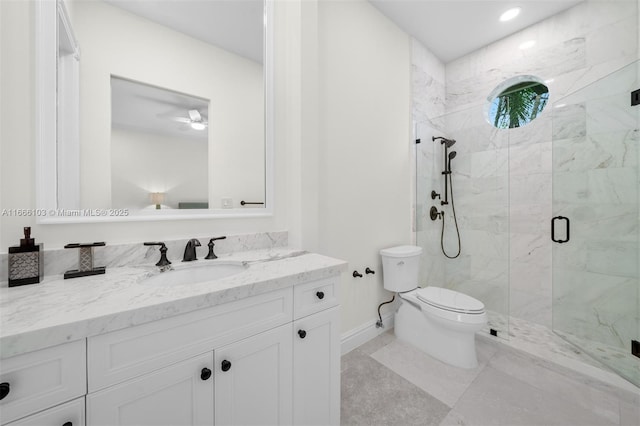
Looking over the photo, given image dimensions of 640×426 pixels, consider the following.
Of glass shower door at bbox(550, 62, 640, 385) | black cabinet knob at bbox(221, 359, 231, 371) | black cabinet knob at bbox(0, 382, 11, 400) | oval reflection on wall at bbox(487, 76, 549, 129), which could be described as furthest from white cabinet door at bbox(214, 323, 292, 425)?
oval reflection on wall at bbox(487, 76, 549, 129)

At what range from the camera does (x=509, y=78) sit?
2416 millimetres

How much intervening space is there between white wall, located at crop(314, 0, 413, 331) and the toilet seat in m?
0.36

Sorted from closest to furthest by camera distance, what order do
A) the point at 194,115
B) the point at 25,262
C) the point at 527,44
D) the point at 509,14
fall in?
1. the point at 25,262
2. the point at 194,115
3. the point at 509,14
4. the point at 527,44

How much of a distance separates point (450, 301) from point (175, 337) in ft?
6.14

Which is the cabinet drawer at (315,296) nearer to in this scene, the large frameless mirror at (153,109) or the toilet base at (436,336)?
the large frameless mirror at (153,109)

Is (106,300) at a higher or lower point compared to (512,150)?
lower

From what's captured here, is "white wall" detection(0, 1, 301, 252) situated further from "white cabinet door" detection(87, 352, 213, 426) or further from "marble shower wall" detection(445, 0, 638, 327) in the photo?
"marble shower wall" detection(445, 0, 638, 327)

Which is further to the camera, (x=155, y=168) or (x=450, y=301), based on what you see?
(x=450, y=301)

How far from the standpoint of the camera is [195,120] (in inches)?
52.0

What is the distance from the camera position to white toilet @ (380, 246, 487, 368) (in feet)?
5.59

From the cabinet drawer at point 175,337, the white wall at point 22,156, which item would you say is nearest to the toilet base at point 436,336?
the cabinet drawer at point 175,337

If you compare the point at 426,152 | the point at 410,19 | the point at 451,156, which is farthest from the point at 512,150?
the point at 410,19

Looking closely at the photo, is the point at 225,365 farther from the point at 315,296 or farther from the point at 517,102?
the point at 517,102

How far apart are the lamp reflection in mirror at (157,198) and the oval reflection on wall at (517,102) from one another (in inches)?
121
